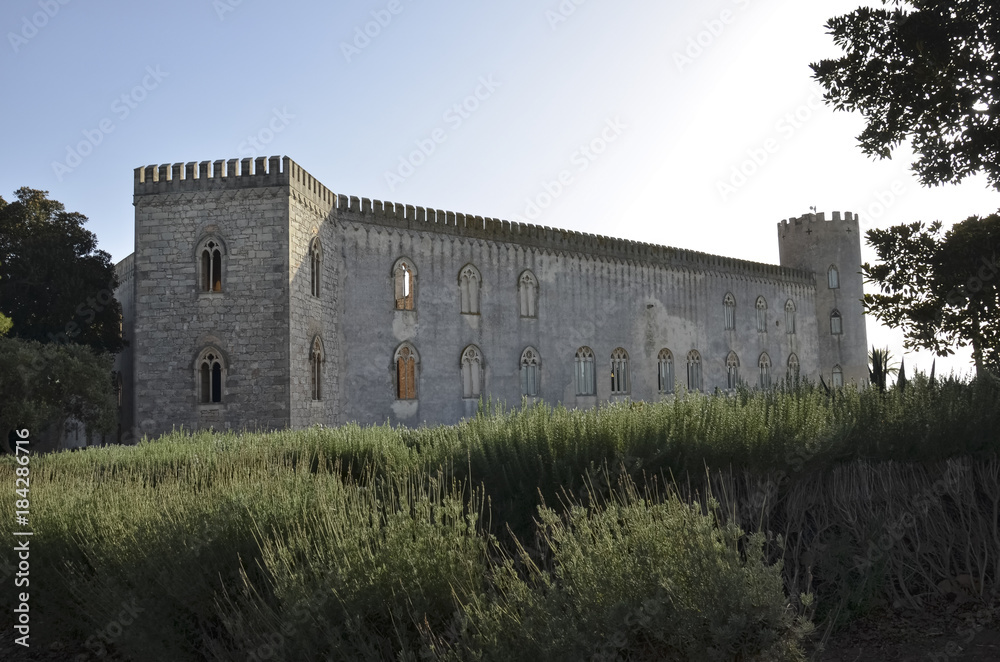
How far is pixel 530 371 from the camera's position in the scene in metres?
22.0

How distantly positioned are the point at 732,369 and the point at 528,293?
10.8 metres

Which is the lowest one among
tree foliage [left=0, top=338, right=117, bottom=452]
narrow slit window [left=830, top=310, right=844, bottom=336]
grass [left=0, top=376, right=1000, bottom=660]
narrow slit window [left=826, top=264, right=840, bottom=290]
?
grass [left=0, top=376, right=1000, bottom=660]

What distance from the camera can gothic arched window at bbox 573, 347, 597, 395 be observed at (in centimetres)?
2325

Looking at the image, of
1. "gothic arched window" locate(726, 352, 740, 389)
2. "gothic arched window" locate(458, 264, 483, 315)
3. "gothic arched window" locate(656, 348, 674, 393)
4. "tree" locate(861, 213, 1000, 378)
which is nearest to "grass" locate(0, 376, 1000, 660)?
"tree" locate(861, 213, 1000, 378)

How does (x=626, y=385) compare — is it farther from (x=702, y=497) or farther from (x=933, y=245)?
(x=702, y=497)

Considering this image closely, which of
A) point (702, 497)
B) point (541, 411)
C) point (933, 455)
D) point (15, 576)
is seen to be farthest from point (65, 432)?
point (933, 455)

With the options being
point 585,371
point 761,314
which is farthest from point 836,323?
point 585,371

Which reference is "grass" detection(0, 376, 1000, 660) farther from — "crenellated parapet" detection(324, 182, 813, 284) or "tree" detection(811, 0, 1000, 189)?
"crenellated parapet" detection(324, 182, 813, 284)

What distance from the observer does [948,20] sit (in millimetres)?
8594

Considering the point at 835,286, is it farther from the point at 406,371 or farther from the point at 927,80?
the point at 927,80

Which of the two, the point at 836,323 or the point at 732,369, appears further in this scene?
the point at 836,323

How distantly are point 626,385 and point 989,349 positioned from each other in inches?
602

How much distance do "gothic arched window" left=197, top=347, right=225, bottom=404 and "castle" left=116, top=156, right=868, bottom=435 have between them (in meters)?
0.03

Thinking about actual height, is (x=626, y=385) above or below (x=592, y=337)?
below
